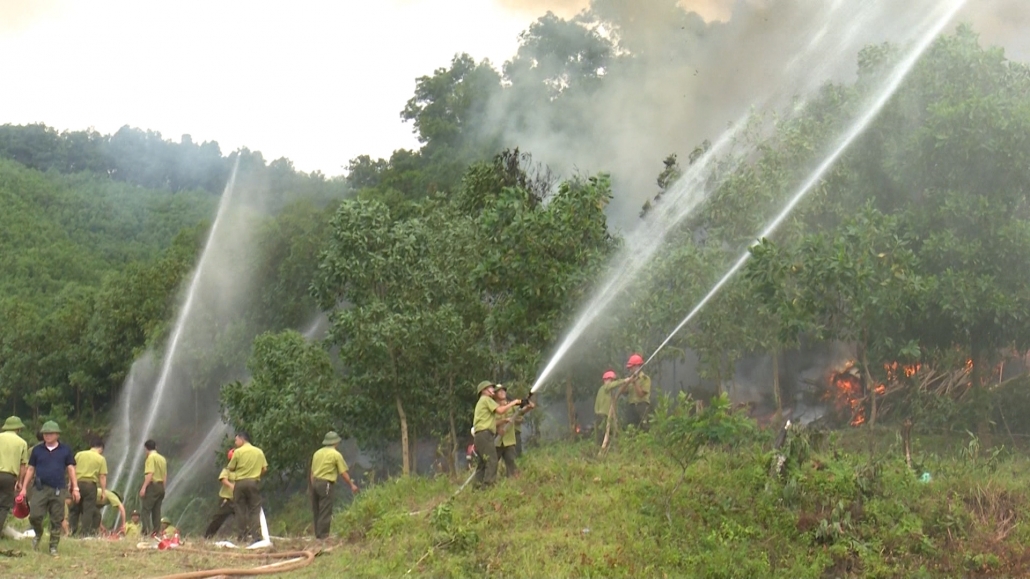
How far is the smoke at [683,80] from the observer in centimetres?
3020

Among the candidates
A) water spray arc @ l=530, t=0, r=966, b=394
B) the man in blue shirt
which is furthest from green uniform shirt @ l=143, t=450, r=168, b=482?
water spray arc @ l=530, t=0, r=966, b=394

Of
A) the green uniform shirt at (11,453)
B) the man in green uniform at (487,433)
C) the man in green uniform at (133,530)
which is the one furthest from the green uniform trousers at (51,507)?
the man in green uniform at (487,433)

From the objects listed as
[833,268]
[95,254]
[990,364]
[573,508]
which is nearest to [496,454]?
[573,508]

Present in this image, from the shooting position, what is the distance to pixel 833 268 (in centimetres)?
1708

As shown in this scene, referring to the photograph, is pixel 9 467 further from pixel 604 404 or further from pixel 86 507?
pixel 604 404

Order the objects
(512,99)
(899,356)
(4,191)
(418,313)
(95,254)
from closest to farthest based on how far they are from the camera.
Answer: (899,356), (418,313), (512,99), (95,254), (4,191)

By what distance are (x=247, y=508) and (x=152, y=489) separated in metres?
2.77

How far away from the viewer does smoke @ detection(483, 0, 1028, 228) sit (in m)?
30.2

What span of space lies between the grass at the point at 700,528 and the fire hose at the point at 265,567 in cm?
19

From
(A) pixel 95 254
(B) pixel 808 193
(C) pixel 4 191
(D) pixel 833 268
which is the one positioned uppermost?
(C) pixel 4 191

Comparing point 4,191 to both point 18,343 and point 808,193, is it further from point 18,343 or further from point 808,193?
point 808,193

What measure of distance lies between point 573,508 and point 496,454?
1978 mm

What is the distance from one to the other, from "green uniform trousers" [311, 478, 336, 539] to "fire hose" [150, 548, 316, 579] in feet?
4.73

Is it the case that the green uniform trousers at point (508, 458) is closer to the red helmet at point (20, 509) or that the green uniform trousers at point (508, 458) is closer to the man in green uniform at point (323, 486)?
the man in green uniform at point (323, 486)
